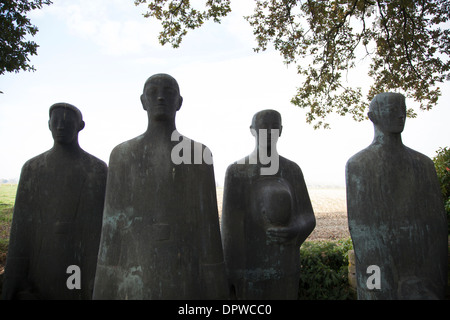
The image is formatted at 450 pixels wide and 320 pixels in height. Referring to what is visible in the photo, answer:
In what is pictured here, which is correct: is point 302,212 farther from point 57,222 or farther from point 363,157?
point 57,222

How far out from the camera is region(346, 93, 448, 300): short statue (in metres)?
2.88

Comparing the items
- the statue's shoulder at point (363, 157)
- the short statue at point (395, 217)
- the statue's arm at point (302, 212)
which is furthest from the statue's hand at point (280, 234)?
the statue's shoulder at point (363, 157)

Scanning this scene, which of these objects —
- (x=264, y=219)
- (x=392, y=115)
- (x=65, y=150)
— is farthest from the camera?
(x=65, y=150)

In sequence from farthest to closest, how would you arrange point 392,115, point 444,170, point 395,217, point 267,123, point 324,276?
1. point 444,170
2. point 324,276
3. point 267,123
4. point 392,115
5. point 395,217

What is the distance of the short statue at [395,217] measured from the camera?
9.44 ft

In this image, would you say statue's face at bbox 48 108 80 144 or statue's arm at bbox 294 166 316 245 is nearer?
statue's arm at bbox 294 166 316 245

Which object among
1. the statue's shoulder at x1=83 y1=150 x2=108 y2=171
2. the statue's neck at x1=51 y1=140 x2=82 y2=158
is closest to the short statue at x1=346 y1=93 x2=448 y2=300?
the statue's shoulder at x1=83 y1=150 x2=108 y2=171

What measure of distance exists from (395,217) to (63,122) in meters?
3.17

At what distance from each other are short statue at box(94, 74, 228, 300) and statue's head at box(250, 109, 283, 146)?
29.9 inches

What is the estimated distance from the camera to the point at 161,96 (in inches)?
110

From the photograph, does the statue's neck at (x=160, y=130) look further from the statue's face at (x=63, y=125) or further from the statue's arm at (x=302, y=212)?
the statue's arm at (x=302, y=212)

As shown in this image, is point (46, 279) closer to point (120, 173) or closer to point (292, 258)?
point (120, 173)

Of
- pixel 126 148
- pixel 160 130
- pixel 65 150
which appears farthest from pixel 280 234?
pixel 65 150

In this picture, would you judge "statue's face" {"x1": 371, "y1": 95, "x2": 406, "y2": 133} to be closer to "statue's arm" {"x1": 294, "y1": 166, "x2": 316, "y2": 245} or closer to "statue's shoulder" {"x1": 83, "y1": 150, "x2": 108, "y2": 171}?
"statue's arm" {"x1": 294, "y1": 166, "x2": 316, "y2": 245}
